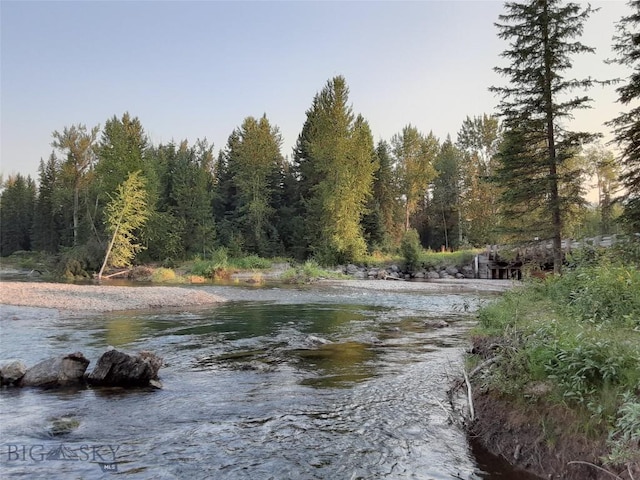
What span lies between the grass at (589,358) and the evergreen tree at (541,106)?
9.41m

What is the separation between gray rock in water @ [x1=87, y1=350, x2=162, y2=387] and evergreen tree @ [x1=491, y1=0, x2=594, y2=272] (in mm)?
14644

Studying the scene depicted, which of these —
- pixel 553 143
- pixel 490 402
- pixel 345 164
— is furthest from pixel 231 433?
pixel 345 164

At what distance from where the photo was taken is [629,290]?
24.7 ft

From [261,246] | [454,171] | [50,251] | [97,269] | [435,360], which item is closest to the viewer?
[435,360]

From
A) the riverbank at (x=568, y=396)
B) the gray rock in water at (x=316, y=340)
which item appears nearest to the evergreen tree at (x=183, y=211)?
the gray rock in water at (x=316, y=340)

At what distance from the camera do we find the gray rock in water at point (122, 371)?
820 cm

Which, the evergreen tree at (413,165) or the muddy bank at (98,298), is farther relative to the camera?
the evergreen tree at (413,165)

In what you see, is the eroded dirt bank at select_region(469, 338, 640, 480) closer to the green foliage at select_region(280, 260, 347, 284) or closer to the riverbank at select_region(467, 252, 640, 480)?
the riverbank at select_region(467, 252, 640, 480)

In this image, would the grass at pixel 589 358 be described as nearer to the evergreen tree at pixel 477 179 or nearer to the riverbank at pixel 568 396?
the riverbank at pixel 568 396

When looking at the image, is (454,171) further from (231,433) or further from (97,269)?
(231,433)

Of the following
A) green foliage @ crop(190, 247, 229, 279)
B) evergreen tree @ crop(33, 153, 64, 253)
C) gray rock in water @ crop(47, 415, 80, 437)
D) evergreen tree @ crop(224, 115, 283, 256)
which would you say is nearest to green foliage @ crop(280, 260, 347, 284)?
green foliage @ crop(190, 247, 229, 279)

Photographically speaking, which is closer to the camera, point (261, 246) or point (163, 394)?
point (163, 394)

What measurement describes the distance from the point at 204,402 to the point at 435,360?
5.30 meters

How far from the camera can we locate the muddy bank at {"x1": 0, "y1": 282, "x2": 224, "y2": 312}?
18297mm
